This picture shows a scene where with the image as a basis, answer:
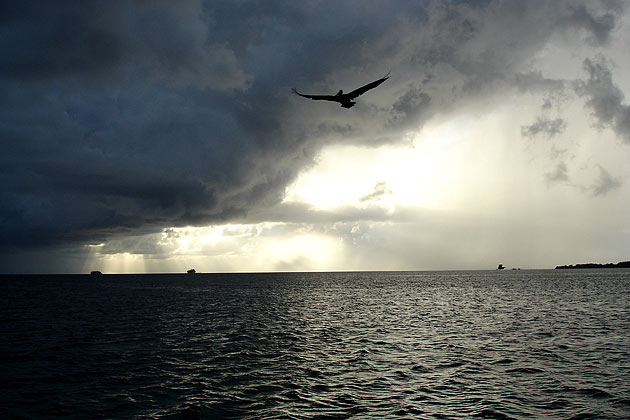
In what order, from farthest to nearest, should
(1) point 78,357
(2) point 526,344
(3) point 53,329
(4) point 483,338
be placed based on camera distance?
(3) point 53,329 → (4) point 483,338 → (2) point 526,344 → (1) point 78,357

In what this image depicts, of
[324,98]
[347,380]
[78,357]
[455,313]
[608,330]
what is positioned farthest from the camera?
[455,313]

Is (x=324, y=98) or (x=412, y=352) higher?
(x=324, y=98)

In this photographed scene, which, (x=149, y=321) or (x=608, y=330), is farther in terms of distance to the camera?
(x=149, y=321)

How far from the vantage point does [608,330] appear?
43.7 m

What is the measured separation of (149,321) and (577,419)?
49.7m

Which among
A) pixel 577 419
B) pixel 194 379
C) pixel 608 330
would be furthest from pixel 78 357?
pixel 608 330

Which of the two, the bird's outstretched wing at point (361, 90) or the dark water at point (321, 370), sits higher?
the bird's outstretched wing at point (361, 90)

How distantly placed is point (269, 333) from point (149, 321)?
1998cm

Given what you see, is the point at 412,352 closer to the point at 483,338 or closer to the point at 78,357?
the point at 483,338

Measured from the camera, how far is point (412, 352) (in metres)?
33.4

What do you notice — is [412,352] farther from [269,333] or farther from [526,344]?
[269,333]

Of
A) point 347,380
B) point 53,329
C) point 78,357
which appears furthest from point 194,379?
point 53,329

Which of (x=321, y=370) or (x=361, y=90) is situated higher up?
(x=361, y=90)

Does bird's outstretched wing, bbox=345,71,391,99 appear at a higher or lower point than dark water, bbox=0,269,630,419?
higher
